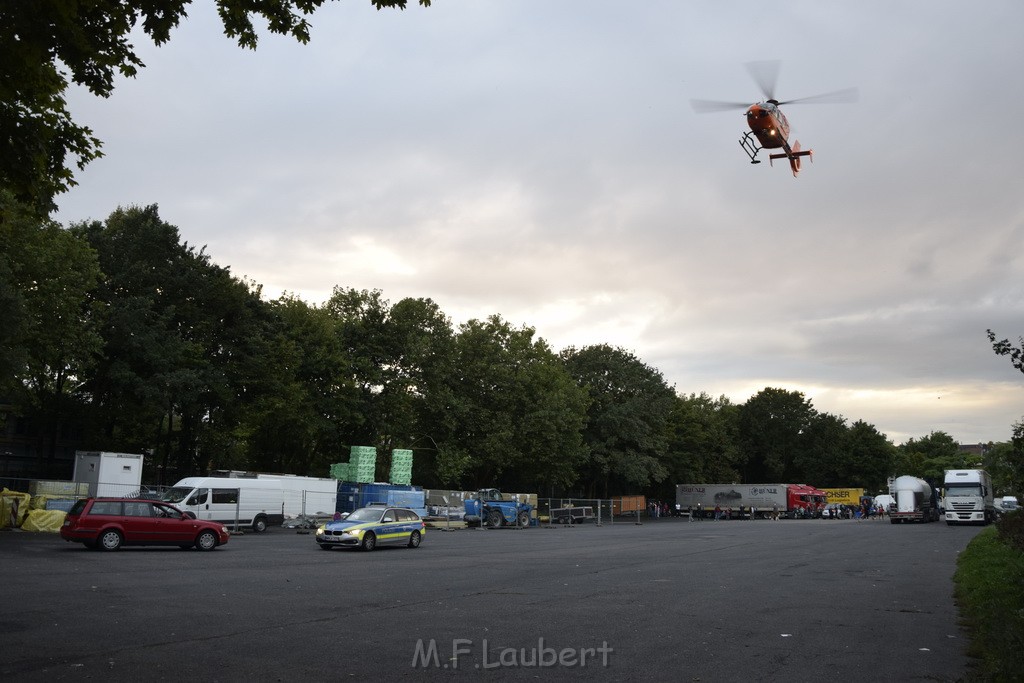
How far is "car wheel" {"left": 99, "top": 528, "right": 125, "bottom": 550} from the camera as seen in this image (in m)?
22.0

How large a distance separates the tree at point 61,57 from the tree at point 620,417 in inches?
2465

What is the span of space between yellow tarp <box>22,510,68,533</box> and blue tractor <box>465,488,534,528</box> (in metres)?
22.4

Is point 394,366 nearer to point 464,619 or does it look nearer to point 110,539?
point 110,539

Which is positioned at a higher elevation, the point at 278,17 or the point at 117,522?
the point at 278,17

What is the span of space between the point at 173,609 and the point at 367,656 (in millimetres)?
4611

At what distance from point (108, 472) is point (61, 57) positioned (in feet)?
97.9

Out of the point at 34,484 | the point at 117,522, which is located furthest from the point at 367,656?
the point at 34,484

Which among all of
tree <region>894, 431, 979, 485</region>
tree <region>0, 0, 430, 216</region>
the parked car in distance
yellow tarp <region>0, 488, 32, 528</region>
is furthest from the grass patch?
tree <region>894, 431, 979, 485</region>

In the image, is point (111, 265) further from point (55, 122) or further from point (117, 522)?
point (55, 122)

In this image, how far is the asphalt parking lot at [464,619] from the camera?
8.20 m

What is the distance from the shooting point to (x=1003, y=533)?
17.2m

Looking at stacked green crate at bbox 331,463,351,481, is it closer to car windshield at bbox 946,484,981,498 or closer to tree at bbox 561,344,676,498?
tree at bbox 561,344,676,498

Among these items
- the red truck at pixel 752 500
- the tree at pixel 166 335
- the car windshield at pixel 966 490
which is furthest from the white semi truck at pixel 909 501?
the tree at pixel 166 335

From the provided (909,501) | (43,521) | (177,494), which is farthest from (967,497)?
(43,521)
